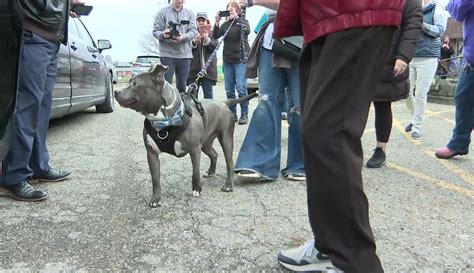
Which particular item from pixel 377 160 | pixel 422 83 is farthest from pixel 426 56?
pixel 377 160

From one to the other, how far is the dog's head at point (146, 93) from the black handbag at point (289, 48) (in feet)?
3.25

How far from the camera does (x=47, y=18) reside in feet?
9.56

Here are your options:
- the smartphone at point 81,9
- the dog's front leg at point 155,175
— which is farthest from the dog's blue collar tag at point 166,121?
the smartphone at point 81,9

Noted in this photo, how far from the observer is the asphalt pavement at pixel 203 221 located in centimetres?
223

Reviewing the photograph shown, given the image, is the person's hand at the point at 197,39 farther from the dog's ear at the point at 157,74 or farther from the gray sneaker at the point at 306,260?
the gray sneaker at the point at 306,260

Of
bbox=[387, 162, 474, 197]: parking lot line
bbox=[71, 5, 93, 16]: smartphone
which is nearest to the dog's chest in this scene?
bbox=[71, 5, 93, 16]: smartphone

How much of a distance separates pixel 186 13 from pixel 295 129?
3.53 meters

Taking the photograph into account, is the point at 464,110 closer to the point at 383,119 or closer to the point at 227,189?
the point at 383,119

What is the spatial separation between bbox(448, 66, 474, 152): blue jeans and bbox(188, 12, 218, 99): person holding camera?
155 inches

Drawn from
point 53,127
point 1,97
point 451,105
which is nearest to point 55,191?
point 1,97

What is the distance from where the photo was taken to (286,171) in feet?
12.5

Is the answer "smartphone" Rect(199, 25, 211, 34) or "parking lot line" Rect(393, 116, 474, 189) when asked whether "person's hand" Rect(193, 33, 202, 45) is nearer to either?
"smartphone" Rect(199, 25, 211, 34)

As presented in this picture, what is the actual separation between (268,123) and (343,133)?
2.02 meters

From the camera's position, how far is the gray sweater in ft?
20.6
